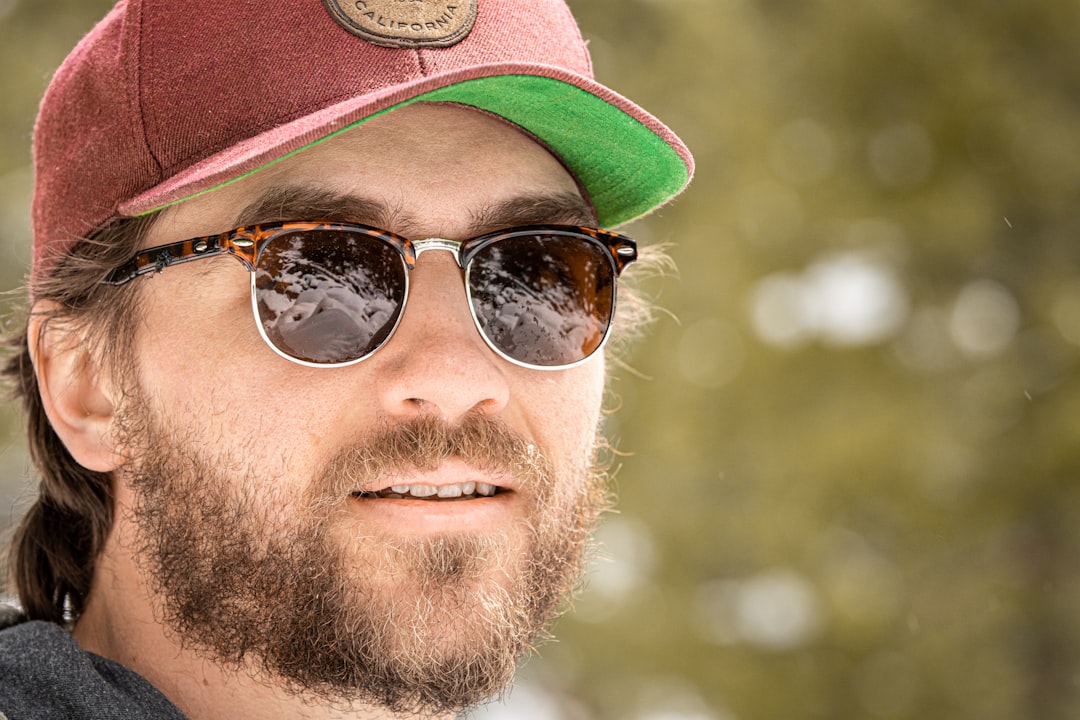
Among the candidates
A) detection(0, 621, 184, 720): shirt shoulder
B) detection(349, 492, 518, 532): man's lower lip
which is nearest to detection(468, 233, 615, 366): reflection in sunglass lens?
detection(349, 492, 518, 532): man's lower lip

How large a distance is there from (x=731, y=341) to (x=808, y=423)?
0.72 metres

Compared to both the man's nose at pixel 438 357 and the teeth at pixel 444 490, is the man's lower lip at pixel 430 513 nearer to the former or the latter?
the teeth at pixel 444 490

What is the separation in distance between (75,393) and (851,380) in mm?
5799

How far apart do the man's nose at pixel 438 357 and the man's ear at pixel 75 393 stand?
0.53 metres

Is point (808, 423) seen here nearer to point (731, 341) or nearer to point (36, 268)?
point (731, 341)

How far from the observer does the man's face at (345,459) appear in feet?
6.46

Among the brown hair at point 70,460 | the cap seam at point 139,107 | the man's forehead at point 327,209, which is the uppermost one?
the cap seam at point 139,107

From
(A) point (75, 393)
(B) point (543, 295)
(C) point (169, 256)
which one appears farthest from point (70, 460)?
(B) point (543, 295)

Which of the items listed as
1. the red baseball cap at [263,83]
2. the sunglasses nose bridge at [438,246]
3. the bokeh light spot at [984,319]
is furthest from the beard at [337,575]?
the bokeh light spot at [984,319]

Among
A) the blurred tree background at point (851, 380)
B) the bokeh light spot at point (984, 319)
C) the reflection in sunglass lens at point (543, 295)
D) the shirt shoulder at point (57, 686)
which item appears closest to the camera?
the shirt shoulder at point (57, 686)

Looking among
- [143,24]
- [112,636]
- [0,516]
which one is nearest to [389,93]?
[143,24]

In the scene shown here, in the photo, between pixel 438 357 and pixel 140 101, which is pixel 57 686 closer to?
pixel 438 357

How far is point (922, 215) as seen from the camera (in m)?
7.27

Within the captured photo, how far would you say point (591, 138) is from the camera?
7.13 feet
